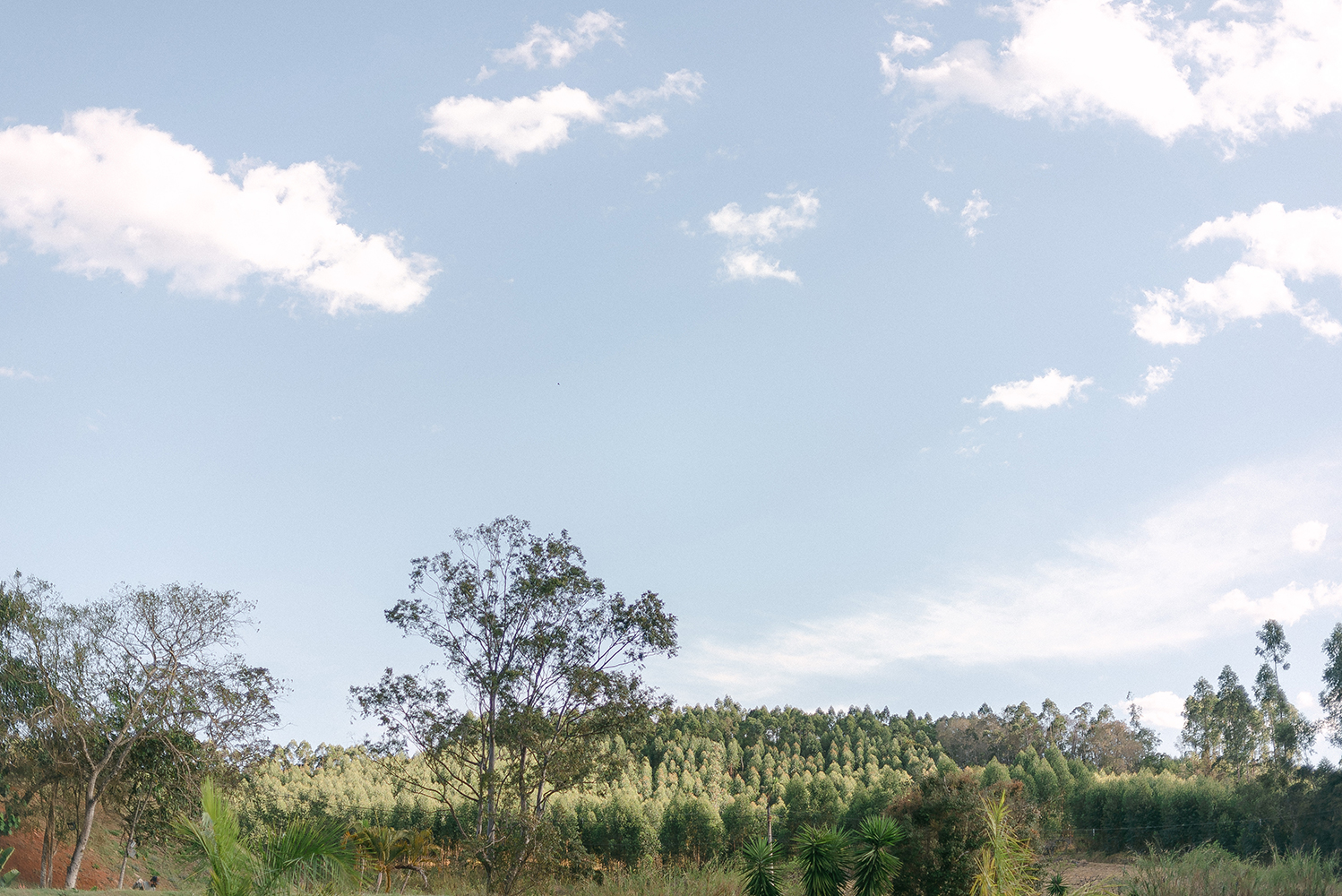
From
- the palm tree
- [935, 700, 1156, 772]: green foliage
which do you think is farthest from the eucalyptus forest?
[935, 700, 1156, 772]: green foliage

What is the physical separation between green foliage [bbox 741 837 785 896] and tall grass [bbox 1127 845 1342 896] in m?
5.92

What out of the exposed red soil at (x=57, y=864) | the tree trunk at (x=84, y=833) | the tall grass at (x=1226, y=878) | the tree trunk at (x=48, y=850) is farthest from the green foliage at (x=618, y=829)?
the tall grass at (x=1226, y=878)

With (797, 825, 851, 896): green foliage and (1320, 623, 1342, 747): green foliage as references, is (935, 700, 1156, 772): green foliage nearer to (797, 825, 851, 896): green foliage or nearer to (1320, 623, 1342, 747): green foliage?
(1320, 623, 1342, 747): green foliage

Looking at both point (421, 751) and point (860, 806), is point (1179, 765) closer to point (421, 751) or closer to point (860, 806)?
point (860, 806)

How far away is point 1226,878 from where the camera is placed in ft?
53.6

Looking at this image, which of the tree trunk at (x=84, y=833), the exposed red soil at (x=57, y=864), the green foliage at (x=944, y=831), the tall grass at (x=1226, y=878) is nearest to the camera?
the tall grass at (x=1226, y=878)

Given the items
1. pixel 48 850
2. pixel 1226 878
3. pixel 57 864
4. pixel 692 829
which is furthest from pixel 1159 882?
pixel 57 864

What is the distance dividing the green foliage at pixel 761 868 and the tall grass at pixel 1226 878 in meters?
5.92

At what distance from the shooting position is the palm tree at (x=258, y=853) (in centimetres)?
885

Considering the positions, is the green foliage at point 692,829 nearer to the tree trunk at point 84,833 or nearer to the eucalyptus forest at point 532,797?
the eucalyptus forest at point 532,797

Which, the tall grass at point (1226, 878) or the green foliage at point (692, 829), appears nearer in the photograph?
the tall grass at point (1226, 878)

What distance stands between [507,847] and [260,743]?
430 inches

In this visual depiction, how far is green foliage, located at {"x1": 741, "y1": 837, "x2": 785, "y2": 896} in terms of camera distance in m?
16.7

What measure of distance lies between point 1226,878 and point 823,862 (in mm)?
6585
